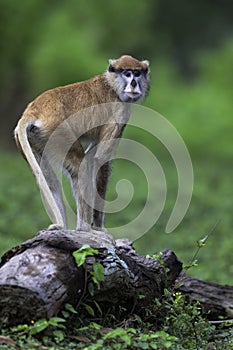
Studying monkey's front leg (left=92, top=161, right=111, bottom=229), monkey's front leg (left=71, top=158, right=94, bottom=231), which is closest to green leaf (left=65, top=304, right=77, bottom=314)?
monkey's front leg (left=71, top=158, right=94, bottom=231)

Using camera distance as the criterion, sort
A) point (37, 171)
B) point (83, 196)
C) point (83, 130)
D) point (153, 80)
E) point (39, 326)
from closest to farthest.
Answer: point (39, 326)
point (37, 171)
point (83, 196)
point (83, 130)
point (153, 80)

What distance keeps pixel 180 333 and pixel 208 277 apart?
10.9ft

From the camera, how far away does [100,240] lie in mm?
5969

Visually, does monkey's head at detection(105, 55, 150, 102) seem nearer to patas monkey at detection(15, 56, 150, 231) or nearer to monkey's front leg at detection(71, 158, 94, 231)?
patas monkey at detection(15, 56, 150, 231)

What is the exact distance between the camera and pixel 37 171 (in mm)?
6242

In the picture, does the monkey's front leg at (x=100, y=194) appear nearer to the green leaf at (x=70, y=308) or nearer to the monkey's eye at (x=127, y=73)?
the monkey's eye at (x=127, y=73)

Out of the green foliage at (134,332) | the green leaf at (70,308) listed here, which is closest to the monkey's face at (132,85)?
the green foliage at (134,332)

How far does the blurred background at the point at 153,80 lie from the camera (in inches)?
481

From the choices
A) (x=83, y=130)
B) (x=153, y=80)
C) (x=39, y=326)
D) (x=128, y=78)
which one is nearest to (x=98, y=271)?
(x=39, y=326)

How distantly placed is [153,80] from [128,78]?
58.0 ft

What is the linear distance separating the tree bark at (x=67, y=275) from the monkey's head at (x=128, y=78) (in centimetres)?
140

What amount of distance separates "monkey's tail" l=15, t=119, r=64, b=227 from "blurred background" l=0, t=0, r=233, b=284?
3.16 meters

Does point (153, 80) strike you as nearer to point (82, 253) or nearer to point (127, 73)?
point (127, 73)

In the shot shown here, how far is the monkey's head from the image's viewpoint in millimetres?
7242
